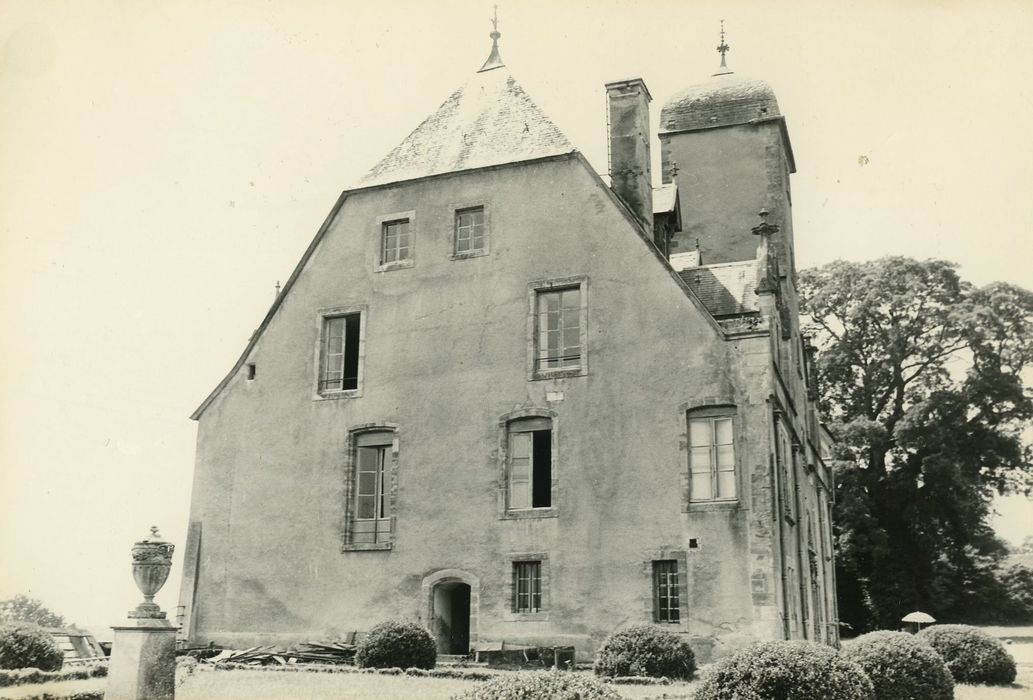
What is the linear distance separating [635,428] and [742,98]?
50.5ft

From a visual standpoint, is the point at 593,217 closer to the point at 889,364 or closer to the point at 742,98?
the point at 742,98

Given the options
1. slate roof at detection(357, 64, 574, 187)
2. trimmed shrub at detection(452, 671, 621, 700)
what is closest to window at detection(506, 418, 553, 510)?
slate roof at detection(357, 64, 574, 187)

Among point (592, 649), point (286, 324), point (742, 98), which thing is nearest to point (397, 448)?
point (286, 324)

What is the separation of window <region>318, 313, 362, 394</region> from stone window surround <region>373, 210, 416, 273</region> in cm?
118

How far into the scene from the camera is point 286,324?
2405cm

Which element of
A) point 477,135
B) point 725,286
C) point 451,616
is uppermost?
point 477,135

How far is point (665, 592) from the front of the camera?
19594 mm

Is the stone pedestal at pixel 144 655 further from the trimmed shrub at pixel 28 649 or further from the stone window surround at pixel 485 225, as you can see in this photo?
the stone window surround at pixel 485 225

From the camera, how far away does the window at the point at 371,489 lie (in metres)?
22.1

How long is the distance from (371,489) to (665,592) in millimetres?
6574

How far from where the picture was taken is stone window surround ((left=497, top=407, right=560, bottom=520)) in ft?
67.9

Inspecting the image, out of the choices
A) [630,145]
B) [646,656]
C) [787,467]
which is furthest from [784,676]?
[630,145]

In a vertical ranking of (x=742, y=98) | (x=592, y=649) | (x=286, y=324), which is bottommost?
(x=592, y=649)

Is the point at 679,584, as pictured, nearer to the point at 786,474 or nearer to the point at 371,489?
the point at 786,474
